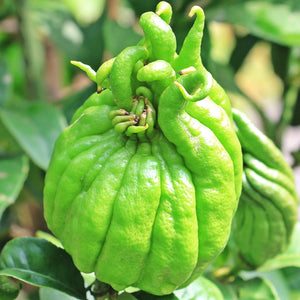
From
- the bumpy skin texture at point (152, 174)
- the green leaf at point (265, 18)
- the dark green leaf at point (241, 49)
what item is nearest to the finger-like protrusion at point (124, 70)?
the bumpy skin texture at point (152, 174)

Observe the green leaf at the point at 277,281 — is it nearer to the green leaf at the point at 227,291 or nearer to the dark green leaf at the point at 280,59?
the green leaf at the point at 227,291

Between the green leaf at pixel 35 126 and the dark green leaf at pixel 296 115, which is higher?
the dark green leaf at pixel 296 115

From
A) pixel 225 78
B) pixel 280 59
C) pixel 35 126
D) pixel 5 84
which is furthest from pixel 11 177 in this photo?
pixel 280 59

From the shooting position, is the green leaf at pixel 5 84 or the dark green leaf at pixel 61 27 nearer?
the green leaf at pixel 5 84

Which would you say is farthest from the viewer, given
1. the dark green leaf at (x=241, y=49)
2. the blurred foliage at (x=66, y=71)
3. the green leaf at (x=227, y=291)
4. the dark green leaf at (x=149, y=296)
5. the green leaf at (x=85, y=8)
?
the green leaf at (x=85, y=8)

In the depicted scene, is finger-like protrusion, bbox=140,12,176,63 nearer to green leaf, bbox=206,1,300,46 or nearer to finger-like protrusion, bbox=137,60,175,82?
finger-like protrusion, bbox=137,60,175,82

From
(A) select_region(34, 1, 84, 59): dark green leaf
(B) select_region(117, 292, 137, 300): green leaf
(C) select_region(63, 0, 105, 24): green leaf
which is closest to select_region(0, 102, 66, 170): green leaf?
(A) select_region(34, 1, 84, 59): dark green leaf
